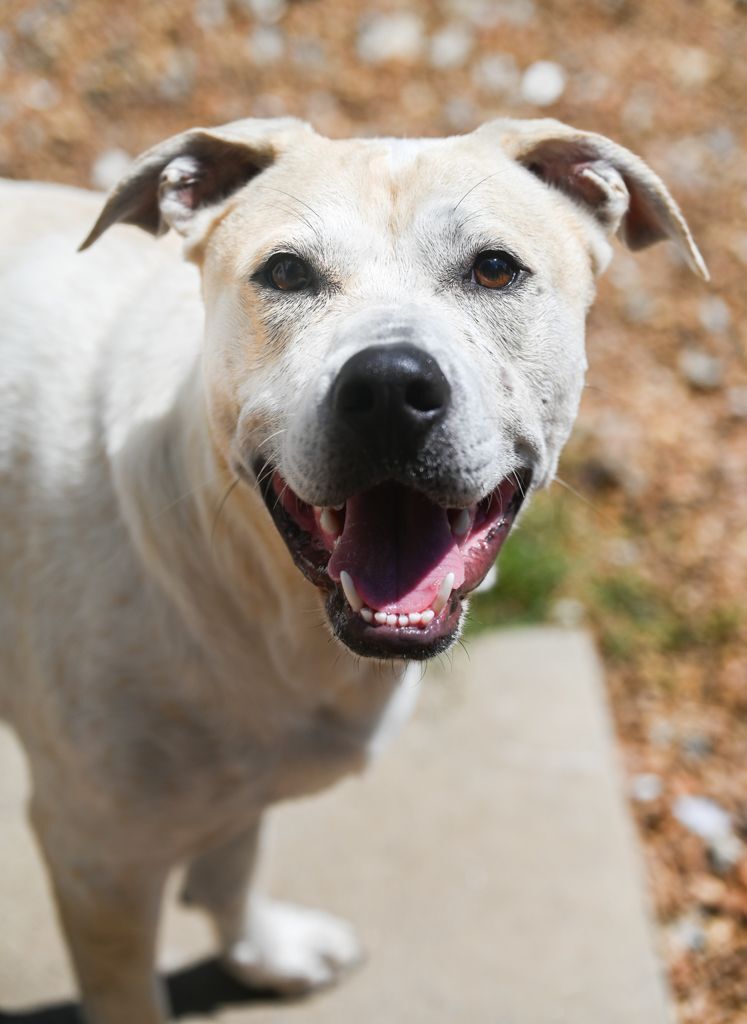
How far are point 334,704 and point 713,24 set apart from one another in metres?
5.02

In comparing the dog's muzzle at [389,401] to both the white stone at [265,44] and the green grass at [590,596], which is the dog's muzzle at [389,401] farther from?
the white stone at [265,44]

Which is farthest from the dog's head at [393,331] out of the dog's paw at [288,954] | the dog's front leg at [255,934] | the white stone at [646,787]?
the white stone at [646,787]

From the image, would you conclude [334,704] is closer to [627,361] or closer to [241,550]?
[241,550]

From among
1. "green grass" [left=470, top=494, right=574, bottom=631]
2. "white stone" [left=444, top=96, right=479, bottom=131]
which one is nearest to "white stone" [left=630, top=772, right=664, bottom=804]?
"green grass" [left=470, top=494, right=574, bottom=631]

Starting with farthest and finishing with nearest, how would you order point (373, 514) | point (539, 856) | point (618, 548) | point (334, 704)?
1. point (618, 548)
2. point (539, 856)
3. point (334, 704)
4. point (373, 514)

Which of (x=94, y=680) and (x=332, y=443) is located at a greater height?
(x=332, y=443)

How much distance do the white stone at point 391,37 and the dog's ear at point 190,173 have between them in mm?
3617

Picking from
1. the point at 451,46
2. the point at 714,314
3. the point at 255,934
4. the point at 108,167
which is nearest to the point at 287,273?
the point at 255,934

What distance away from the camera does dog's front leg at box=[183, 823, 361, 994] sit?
10.3 feet

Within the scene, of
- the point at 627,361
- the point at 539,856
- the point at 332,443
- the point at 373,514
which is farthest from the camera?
the point at 627,361

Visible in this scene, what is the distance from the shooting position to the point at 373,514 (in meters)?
2.20

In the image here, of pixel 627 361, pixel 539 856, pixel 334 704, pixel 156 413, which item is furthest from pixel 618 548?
pixel 156 413

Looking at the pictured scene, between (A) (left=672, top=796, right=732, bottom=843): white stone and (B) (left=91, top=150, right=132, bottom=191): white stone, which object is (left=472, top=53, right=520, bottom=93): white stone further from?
(A) (left=672, top=796, right=732, bottom=843): white stone

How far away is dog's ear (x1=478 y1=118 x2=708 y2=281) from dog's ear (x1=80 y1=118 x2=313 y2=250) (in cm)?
49
